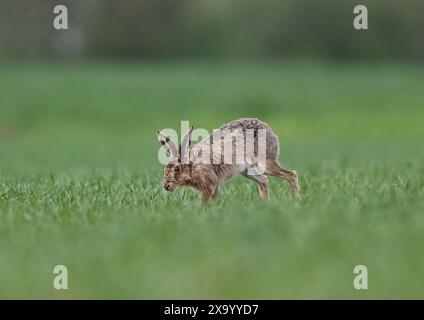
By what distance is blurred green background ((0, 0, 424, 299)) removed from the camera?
669 centimetres

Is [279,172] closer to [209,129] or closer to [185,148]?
[185,148]

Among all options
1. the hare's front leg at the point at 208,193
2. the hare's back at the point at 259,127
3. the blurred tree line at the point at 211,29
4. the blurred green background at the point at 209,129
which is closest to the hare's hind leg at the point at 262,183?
the blurred green background at the point at 209,129

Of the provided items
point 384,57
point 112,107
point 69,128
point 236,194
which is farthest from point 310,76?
point 236,194

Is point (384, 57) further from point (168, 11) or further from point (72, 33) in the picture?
point (72, 33)

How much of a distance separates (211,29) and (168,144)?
52.9m

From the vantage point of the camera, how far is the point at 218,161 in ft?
32.2

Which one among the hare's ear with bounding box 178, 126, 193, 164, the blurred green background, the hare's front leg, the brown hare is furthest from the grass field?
the hare's ear with bounding box 178, 126, 193, 164

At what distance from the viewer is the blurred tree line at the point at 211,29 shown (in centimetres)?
6084

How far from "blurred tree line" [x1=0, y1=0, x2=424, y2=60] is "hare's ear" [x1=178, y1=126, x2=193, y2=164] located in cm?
4995

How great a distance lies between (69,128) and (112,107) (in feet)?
10.6

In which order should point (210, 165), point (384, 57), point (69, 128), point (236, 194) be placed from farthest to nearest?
point (384, 57), point (69, 128), point (236, 194), point (210, 165)

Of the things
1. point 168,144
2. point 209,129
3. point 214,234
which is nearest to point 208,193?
point 168,144

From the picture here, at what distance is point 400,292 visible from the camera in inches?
247

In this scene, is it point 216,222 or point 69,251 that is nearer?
point 69,251
